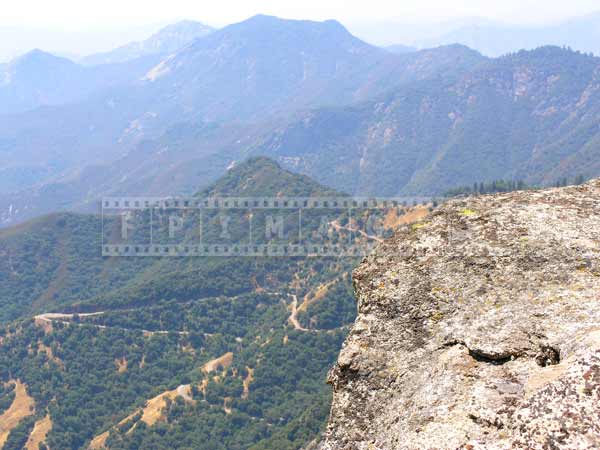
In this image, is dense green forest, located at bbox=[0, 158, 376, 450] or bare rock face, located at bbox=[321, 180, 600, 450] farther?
dense green forest, located at bbox=[0, 158, 376, 450]

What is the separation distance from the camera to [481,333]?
27.8 ft

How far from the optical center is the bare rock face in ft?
21.8

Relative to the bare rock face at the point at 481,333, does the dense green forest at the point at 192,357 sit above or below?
below

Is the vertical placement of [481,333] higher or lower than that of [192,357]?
higher

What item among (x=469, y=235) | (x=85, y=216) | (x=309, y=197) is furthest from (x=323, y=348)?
(x=85, y=216)

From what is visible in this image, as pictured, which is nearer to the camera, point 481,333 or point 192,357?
point 481,333

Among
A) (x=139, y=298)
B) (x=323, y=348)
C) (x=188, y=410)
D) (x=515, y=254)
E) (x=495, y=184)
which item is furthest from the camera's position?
(x=495, y=184)

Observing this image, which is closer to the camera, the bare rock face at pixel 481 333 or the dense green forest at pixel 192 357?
the bare rock face at pixel 481 333

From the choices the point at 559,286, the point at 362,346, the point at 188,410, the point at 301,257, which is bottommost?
the point at 188,410

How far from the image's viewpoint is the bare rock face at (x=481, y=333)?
665 centimetres

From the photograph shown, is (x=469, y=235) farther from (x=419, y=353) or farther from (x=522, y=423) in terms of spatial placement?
(x=522, y=423)

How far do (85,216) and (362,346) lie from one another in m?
193

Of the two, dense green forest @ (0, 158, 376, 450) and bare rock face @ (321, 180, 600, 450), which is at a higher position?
bare rock face @ (321, 180, 600, 450)

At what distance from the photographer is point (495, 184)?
497 feet
